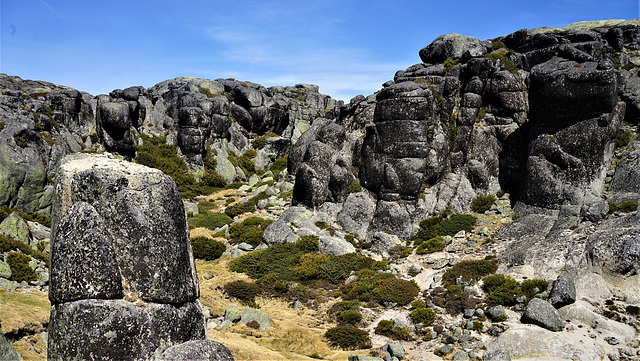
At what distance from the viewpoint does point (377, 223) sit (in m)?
31.7

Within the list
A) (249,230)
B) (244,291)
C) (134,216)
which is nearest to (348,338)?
(244,291)

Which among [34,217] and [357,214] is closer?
[34,217]

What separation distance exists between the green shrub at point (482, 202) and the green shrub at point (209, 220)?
71.8ft

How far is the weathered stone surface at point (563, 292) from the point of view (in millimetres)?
19297

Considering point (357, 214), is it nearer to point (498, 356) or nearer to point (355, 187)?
point (355, 187)

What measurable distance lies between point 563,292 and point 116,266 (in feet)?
65.9

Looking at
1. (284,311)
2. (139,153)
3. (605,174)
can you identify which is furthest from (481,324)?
(139,153)

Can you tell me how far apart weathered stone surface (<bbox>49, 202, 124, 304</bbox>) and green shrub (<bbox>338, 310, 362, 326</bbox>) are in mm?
14902

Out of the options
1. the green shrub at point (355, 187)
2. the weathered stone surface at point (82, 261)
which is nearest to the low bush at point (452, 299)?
the green shrub at point (355, 187)

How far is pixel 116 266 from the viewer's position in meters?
8.23

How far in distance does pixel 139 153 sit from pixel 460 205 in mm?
38080

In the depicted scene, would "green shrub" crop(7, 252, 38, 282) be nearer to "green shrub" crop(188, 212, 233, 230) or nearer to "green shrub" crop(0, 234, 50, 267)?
"green shrub" crop(0, 234, 50, 267)

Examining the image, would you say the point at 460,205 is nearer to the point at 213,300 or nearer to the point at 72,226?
the point at 213,300

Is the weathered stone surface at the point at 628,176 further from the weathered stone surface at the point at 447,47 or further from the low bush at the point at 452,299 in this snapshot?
the weathered stone surface at the point at 447,47
